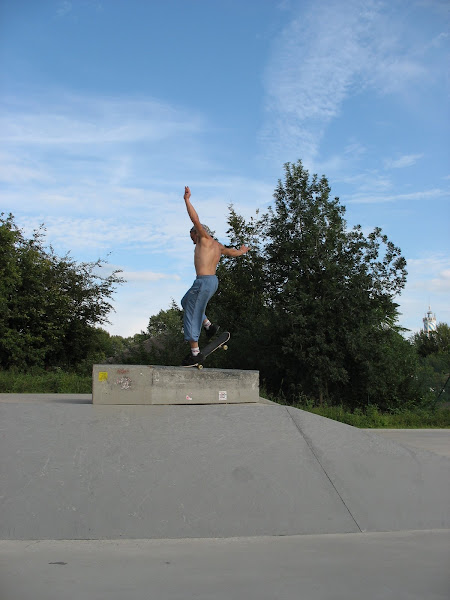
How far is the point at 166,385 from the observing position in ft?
21.4

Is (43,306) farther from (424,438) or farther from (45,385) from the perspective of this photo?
(424,438)

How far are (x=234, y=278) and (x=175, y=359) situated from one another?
11.7 feet

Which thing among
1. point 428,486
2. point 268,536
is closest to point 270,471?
point 268,536

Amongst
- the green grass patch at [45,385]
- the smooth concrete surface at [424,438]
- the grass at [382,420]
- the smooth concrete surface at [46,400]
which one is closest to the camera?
the smooth concrete surface at [46,400]

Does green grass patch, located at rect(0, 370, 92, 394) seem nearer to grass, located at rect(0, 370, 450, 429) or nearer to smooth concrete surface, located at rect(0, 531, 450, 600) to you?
grass, located at rect(0, 370, 450, 429)

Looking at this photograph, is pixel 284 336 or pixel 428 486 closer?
pixel 428 486

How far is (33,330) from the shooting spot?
63.0ft

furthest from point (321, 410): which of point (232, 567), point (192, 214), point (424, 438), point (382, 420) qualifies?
point (232, 567)

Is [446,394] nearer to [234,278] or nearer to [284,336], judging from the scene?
[284,336]

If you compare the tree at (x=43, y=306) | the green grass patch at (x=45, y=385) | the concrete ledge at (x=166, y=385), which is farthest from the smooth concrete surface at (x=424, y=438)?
the tree at (x=43, y=306)

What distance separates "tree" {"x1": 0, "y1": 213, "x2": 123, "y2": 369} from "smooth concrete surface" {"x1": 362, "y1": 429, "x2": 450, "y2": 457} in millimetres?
12032

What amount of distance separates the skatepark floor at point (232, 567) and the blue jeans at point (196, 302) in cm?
270

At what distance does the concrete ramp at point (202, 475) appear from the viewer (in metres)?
4.52

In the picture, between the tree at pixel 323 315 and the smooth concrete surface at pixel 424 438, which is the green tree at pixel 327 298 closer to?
the tree at pixel 323 315
